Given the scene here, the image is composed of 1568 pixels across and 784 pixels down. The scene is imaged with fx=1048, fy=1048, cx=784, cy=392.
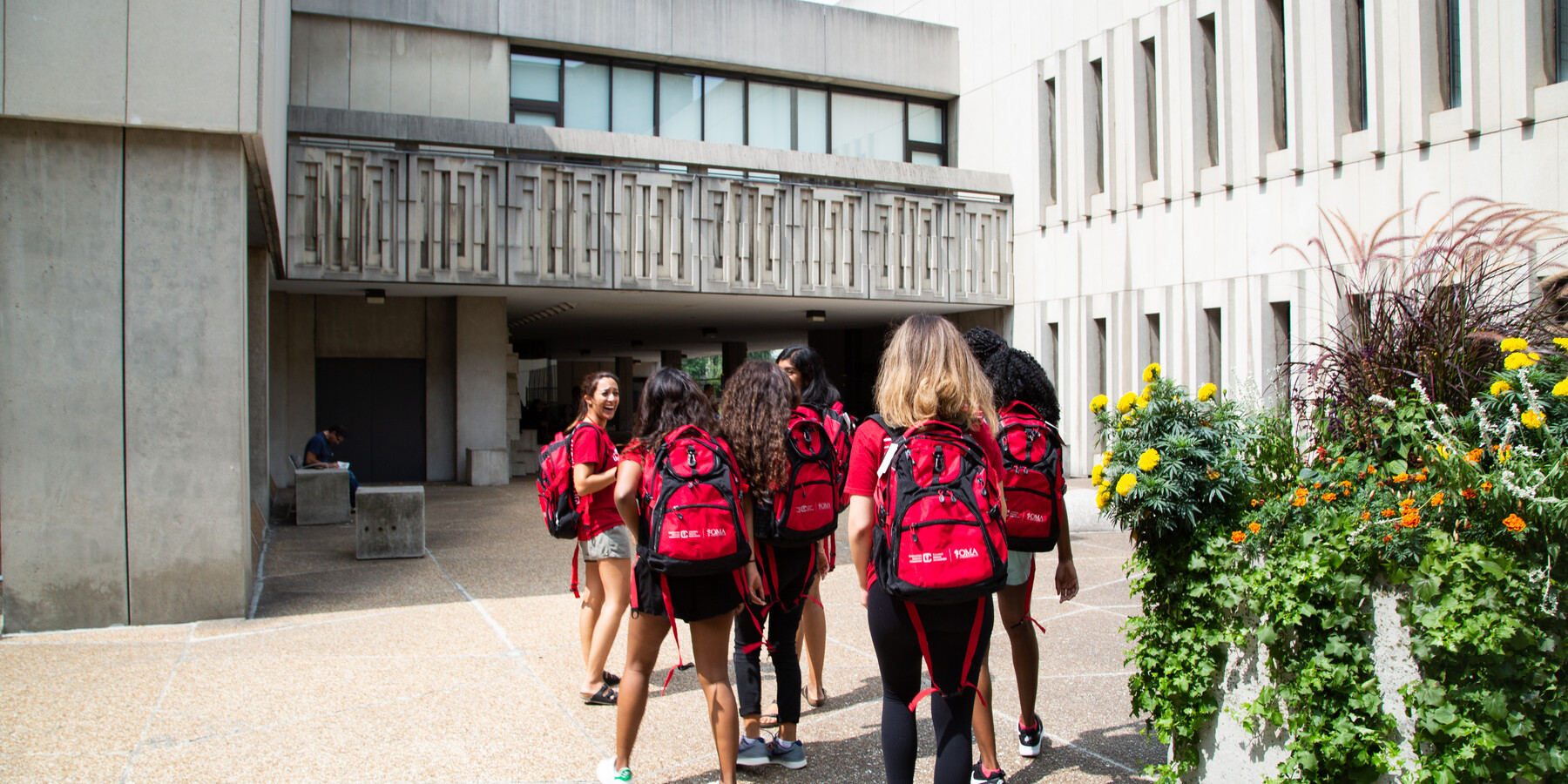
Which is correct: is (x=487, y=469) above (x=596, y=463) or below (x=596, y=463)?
below

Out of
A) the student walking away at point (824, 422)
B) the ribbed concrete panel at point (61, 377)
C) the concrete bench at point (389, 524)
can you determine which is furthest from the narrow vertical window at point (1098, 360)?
the ribbed concrete panel at point (61, 377)

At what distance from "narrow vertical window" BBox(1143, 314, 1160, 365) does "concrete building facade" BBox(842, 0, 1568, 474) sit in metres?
0.03

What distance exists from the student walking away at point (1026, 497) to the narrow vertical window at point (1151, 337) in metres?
12.8

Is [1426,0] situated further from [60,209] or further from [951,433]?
[60,209]

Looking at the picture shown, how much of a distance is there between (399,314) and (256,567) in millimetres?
9976

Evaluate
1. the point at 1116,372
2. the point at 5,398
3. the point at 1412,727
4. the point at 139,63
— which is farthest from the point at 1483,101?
the point at 5,398

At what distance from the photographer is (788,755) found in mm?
4301

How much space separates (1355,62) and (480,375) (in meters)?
14.2

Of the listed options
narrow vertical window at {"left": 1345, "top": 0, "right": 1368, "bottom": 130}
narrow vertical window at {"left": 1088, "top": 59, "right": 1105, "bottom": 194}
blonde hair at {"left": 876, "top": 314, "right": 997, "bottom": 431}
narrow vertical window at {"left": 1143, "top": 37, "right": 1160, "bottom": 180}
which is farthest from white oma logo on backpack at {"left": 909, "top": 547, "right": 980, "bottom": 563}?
narrow vertical window at {"left": 1088, "top": 59, "right": 1105, "bottom": 194}

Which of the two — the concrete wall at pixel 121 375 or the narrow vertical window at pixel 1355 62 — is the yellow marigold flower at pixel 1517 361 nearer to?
the concrete wall at pixel 121 375

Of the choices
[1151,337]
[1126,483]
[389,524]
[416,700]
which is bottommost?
[416,700]

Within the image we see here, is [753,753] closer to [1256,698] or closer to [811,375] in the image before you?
[811,375]

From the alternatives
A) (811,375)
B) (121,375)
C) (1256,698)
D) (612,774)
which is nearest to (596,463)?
(811,375)

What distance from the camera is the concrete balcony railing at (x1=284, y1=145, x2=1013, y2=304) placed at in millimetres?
15172
